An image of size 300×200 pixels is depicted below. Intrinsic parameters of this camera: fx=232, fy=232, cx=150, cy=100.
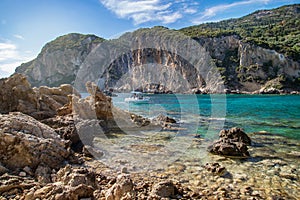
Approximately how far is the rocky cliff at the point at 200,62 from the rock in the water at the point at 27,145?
89.5 metres

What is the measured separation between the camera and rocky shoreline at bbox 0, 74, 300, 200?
5434 mm

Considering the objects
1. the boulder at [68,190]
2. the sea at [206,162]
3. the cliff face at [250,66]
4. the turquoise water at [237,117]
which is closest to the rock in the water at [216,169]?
the sea at [206,162]

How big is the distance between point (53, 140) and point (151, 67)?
121483 millimetres

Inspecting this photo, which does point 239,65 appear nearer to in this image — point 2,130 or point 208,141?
point 208,141

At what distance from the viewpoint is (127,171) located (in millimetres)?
8047

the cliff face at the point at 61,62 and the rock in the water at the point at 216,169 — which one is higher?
the cliff face at the point at 61,62

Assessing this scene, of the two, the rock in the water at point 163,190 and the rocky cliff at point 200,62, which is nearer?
the rock in the water at point 163,190

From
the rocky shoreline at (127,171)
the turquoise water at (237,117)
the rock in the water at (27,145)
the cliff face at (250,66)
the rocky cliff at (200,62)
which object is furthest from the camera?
the rocky cliff at (200,62)

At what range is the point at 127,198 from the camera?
193 inches

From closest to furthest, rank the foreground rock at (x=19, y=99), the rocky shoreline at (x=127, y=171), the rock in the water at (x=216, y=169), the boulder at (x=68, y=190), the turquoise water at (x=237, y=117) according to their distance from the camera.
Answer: the boulder at (x=68, y=190) < the rocky shoreline at (x=127, y=171) < the rock in the water at (x=216, y=169) < the foreground rock at (x=19, y=99) < the turquoise water at (x=237, y=117)

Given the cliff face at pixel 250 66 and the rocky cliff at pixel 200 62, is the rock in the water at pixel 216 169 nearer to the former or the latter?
the rocky cliff at pixel 200 62

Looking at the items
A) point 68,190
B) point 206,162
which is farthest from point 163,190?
point 206,162

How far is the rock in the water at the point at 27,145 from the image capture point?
6.71m

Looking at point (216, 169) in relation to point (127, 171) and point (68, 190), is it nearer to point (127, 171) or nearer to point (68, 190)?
point (127, 171)
